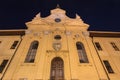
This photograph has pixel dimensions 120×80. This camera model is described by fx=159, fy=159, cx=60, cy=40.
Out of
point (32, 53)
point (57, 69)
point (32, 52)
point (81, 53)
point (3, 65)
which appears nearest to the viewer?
point (57, 69)

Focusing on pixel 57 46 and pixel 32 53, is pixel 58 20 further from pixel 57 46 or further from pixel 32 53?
Result: pixel 32 53

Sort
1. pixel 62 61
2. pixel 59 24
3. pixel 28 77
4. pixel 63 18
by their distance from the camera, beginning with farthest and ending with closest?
1. pixel 63 18
2. pixel 59 24
3. pixel 62 61
4. pixel 28 77

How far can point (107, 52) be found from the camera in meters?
19.2

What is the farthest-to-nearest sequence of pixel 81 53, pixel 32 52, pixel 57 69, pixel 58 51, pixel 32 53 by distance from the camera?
pixel 81 53 → pixel 32 52 → pixel 32 53 → pixel 58 51 → pixel 57 69

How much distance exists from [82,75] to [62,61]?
2.79 m

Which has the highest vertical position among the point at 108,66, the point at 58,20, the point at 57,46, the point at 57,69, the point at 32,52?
the point at 58,20

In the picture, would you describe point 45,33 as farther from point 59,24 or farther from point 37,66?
point 37,66

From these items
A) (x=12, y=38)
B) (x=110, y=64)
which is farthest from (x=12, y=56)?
(x=110, y=64)

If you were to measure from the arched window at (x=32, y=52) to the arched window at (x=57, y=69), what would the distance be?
242cm

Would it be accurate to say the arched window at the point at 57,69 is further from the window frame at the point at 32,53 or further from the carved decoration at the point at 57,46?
the window frame at the point at 32,53

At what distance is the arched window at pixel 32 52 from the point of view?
17375mm

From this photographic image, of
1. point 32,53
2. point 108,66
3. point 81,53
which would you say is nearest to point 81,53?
point 81,53

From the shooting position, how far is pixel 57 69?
16.4 metres

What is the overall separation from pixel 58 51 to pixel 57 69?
2331mm
